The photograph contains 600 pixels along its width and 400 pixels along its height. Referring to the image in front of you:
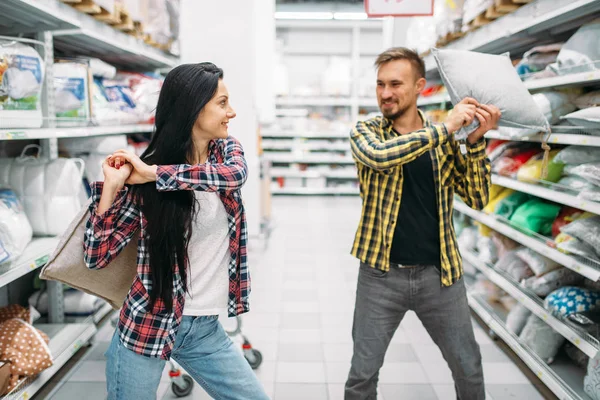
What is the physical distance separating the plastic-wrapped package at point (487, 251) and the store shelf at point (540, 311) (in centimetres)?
4

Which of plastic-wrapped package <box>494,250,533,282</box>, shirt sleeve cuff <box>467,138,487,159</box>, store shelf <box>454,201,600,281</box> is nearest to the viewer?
shirt sleeve cuff <box>467,138,487,159</box>

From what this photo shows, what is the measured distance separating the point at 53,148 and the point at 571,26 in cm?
300

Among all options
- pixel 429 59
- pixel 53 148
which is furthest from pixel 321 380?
pixel 429 59

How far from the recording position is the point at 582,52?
235cm

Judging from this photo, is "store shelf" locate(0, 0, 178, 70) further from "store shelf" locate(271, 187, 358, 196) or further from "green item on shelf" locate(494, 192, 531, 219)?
"store shelf" locate(271, 187, 358, 196)

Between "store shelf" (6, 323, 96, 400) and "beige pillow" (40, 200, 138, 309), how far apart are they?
38.9 inches

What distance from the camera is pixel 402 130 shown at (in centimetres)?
200

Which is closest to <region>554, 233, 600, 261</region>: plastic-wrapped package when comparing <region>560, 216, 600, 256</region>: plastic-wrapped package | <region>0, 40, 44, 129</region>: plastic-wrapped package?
<region>560, 216, 600, 256</region>: plastic-wrapped package

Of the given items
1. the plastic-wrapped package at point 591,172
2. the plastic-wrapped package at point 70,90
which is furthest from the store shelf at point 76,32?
the plastic-wrapped package at point 591,172

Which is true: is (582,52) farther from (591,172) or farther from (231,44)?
(231,44)

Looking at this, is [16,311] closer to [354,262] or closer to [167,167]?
[167,167]

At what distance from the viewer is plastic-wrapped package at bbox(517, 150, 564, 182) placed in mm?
2725

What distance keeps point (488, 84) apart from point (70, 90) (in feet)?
7.29

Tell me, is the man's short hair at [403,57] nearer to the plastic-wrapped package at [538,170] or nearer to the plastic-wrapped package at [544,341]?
the plastic-wrapped package at [538,170]
